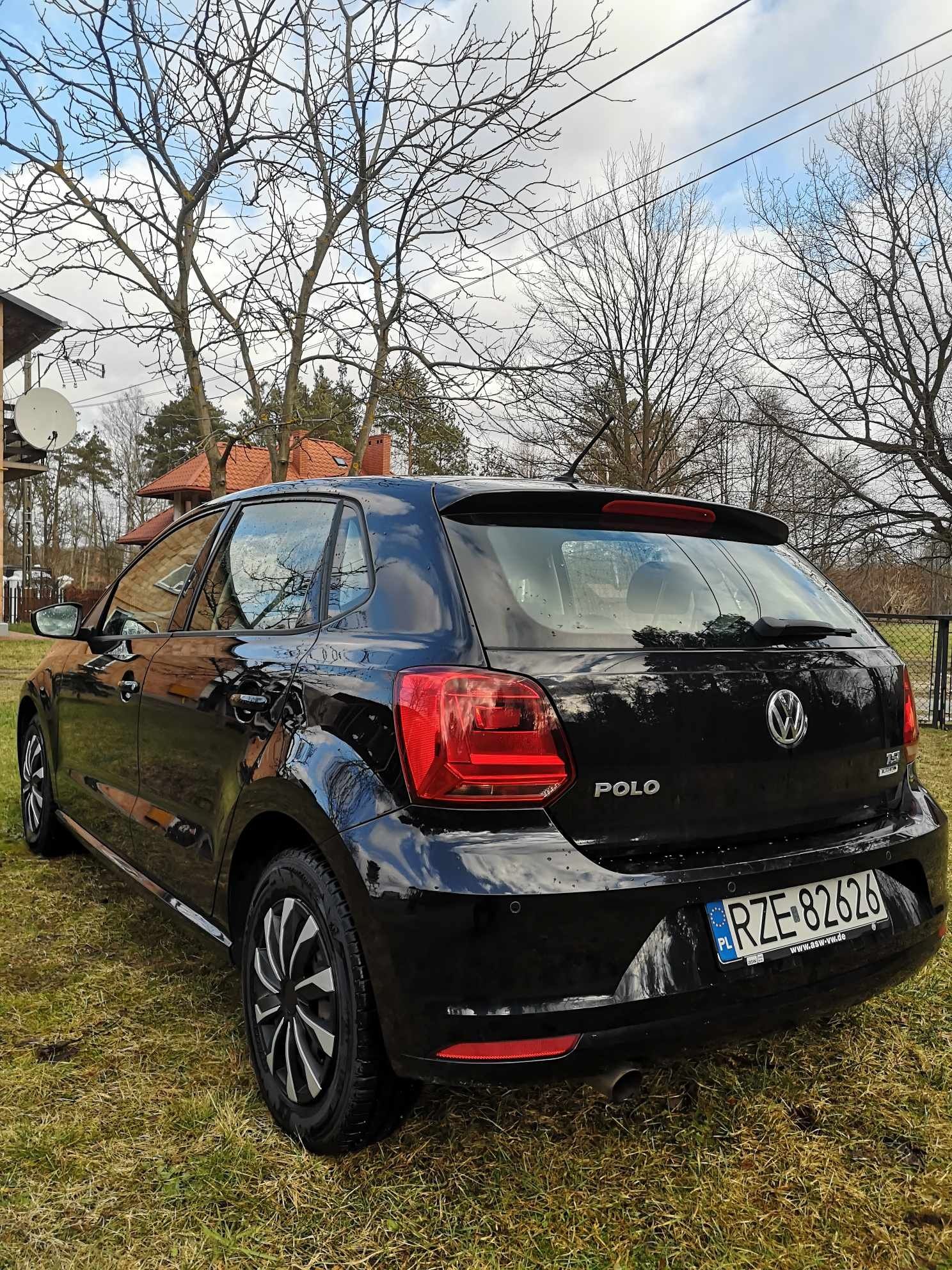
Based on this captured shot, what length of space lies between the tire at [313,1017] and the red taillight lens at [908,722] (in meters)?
1.50

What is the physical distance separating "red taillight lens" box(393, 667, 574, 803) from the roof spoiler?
49 centimetres

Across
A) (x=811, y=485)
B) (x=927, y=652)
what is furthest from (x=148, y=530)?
(x=927, y=652)

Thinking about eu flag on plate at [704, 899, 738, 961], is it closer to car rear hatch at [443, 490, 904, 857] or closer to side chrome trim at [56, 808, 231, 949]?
car rear hatch at [443, 490, 904, 857]

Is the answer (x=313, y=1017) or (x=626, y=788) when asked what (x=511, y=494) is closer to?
(x=626, y=788)

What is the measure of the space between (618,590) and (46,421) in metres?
21.6

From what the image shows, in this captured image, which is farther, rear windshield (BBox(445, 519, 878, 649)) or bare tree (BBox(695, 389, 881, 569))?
bare tree (BBox(695, 389, 881, 569))

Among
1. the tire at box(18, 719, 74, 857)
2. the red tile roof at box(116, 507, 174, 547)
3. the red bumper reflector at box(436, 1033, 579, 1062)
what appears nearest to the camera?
the red bumper reflector at box(436, 1033, 579, 1062)

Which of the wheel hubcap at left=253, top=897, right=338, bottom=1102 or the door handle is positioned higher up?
the door handle

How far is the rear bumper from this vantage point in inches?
68.8

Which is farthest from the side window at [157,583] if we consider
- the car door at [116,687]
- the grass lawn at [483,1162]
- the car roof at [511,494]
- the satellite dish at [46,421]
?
the satellite dish at [46,421]

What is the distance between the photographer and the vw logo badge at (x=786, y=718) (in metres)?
2.04

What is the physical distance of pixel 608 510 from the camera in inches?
88.9

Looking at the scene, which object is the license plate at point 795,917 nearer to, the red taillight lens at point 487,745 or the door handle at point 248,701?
the red taillight lens at point 487,745

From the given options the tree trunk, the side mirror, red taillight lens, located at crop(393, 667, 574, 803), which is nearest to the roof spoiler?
red taillight lens, located at crop(393, 667, 574, 803)
